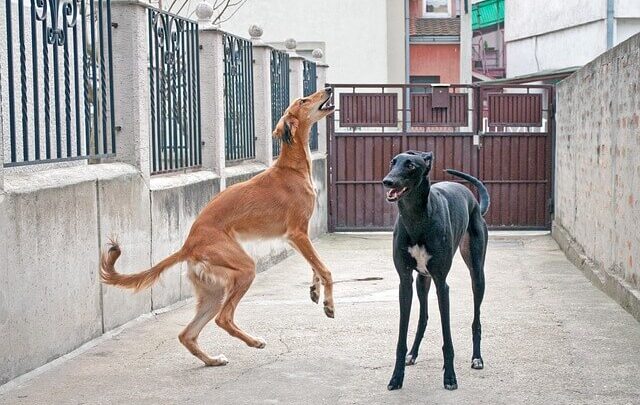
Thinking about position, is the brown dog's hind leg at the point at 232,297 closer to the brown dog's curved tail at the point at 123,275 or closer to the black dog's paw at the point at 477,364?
the brown dog's curved tail at the point at 123,275

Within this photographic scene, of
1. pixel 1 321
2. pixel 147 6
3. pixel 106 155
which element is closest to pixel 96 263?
pixel 106 155

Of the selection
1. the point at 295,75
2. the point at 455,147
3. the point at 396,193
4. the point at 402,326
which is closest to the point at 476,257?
the point at 402,326

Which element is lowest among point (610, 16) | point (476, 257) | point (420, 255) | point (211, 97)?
point (476, 257)

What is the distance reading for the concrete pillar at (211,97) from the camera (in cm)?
1113

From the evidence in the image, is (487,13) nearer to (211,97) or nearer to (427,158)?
(211,97)

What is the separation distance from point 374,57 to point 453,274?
15.2 metres

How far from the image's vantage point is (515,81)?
83.8 ft

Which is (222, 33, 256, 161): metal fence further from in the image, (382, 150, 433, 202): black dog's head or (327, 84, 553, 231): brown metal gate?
(382, 150, 433, 202): black dog's head

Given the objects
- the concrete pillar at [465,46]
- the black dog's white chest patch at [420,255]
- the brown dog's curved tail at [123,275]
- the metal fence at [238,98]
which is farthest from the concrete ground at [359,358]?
the concrete pillar at [465,46]

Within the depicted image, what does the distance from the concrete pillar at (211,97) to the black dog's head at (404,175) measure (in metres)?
5.50

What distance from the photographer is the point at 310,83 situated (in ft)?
55.9

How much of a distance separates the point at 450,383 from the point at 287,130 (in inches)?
112

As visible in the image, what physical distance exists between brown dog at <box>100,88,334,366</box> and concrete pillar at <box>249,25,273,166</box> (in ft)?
17.4

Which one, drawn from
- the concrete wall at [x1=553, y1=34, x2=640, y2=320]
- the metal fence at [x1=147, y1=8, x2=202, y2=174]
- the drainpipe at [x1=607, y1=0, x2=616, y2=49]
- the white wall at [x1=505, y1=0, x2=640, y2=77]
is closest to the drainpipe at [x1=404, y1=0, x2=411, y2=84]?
the white wall at [x1=505, y1=0, x2=640, y2=77]
